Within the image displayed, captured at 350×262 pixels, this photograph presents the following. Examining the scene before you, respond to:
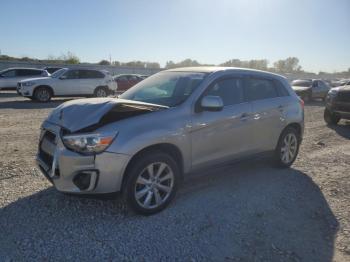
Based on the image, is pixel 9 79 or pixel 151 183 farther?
pixel 9 79

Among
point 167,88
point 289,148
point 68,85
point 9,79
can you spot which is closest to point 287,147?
point 289,148

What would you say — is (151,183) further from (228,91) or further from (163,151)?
(228,91)

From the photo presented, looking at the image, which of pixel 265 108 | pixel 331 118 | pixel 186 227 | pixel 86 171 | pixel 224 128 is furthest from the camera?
pixel 331 118

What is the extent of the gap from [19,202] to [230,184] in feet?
9.54

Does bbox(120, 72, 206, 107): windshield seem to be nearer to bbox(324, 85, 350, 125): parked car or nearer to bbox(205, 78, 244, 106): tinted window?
bbox(205, 78, 244, 106): tinted window

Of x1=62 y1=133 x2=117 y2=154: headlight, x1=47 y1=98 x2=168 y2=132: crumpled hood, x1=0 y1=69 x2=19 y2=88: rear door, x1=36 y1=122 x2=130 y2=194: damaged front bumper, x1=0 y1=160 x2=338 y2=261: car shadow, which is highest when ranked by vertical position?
x1=0 y1=69 x2=19 y2=88: rear door

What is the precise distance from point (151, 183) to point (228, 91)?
1773 millimetres

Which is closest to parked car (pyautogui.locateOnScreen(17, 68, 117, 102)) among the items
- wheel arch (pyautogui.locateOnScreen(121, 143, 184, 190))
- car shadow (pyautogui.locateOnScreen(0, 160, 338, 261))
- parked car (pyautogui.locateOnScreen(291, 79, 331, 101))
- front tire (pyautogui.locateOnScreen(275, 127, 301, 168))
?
parked car (pyautogui.locateOnScreen(291, 79, 331, 101))

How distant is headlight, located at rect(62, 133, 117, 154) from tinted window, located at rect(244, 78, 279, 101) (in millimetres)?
2427

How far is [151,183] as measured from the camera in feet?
12.9

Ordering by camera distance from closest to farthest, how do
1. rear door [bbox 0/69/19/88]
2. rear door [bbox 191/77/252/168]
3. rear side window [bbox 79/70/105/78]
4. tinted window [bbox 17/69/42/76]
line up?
rear door [bbox 191/77/252/168] → rear side window [bbox 79/70/105/78] → rear door [bbox 0/69/19/88] → tinted window [bbox 17/69/42/76]

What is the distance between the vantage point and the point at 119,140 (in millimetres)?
3549

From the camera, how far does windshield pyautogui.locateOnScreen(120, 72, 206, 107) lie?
14.5 feet

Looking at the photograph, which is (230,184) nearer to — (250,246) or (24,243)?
(250,246)
